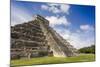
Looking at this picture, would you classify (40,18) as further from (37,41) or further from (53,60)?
(53,60)

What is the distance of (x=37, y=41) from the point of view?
233cm

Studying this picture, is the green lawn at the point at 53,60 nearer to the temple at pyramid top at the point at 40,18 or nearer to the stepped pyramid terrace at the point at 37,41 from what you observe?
the stepped pyramid terrace at the point at 37,41

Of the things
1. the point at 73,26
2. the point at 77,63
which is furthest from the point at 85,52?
the point at 73,26

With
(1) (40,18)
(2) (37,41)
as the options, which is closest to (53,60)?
(2) (37,41)

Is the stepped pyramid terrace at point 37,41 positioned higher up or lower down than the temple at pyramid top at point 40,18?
lower down

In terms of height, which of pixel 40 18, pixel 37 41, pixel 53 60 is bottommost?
pixel 53 60

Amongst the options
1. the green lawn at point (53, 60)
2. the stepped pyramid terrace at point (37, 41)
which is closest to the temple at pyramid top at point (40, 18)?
the stepped pyramid terrace at point (37, 41)

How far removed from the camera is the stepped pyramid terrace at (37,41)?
2.25 meters

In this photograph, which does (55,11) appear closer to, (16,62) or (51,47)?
(51,47)

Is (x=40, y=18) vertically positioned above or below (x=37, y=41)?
above

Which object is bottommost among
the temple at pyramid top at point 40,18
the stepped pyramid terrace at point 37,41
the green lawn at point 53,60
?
the green lawn at point 53,60

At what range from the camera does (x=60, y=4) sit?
96.0 inches

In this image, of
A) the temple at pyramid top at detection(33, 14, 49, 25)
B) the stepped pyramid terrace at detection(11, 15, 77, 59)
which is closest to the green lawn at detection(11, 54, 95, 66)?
the stepped pyramid terrace at detection(11, 15, 77, 59)

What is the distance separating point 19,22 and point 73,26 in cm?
66
